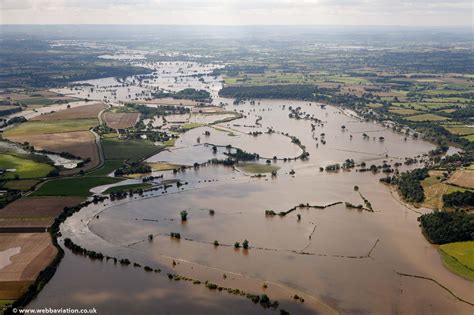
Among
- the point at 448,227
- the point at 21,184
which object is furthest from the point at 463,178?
the point at 21,184

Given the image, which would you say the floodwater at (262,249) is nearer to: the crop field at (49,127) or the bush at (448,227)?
the bush at (448,227)

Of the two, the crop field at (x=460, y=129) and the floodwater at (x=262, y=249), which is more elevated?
the crop field at (x=460, y=129)

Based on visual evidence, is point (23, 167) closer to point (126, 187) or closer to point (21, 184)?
point (21, 184)

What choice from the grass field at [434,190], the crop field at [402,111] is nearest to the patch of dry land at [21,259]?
the grass field at [434,190]

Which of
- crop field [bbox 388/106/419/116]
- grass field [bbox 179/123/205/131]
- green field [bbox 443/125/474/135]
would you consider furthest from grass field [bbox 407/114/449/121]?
grass field [bbox 179/123/205/131]

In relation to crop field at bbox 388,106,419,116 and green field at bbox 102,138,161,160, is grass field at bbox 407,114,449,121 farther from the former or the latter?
green field at bbox 102,138,161,160

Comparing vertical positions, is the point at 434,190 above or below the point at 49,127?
below

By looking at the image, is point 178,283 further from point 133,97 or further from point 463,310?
point 133,97
